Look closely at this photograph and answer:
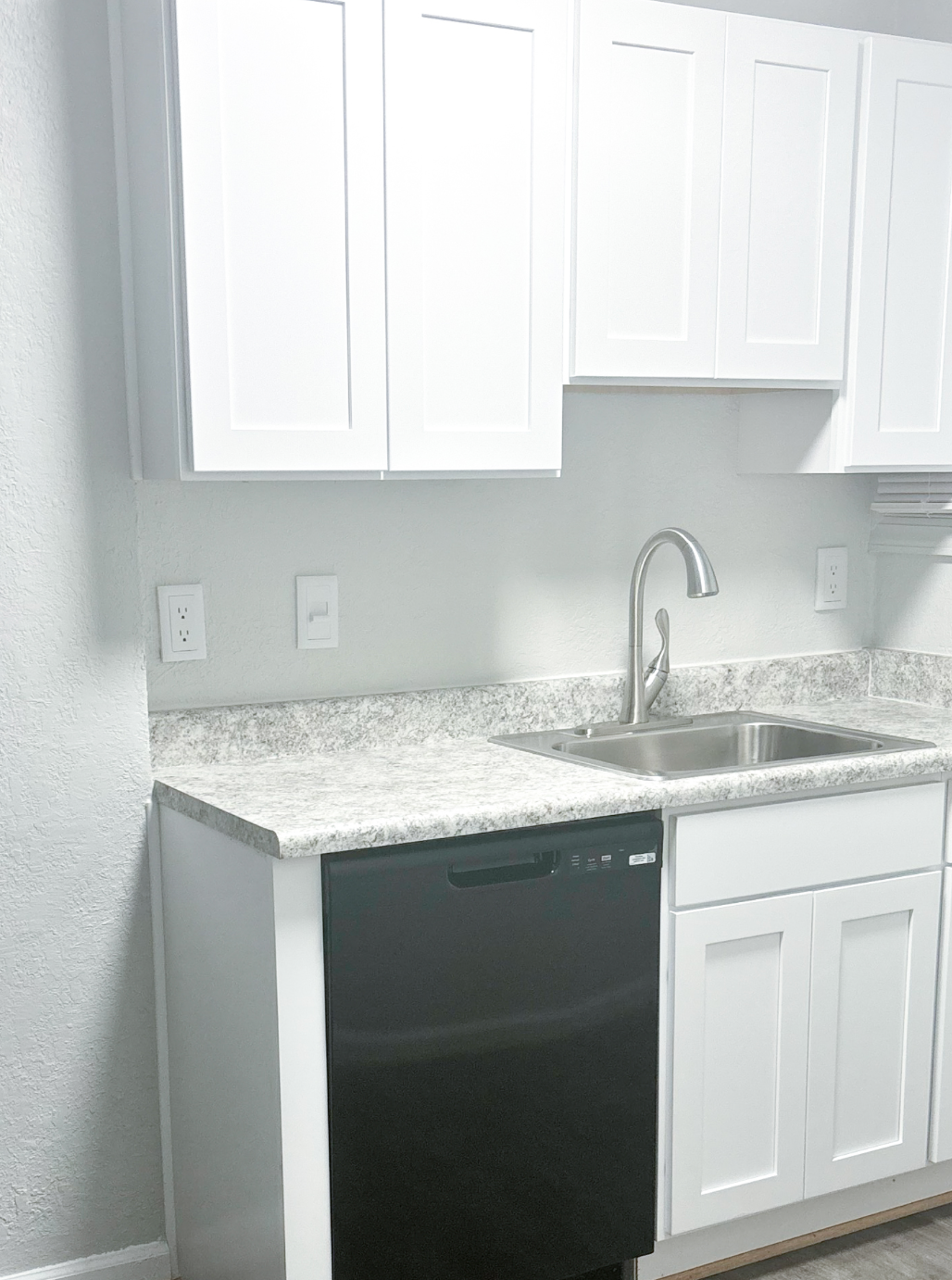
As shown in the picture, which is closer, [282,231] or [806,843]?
[282,231]

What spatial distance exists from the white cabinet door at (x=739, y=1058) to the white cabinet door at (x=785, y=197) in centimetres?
90

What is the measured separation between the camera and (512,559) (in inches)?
95.5

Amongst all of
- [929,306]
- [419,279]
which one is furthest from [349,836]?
[929,306]

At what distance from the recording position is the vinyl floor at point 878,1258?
7.20ft

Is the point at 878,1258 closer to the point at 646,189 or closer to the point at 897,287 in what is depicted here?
the point at 897,287

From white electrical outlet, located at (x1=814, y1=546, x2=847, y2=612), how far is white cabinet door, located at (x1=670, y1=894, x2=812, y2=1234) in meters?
0.86

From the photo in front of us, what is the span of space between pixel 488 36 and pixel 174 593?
96cm

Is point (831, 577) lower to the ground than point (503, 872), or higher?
higher

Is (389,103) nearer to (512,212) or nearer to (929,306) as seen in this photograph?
(512,212)

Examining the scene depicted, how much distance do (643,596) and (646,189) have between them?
73cm

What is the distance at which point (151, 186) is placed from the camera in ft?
6.02

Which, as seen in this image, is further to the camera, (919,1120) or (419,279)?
(919,1120)

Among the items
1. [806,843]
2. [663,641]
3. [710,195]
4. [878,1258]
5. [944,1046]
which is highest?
[710,195]

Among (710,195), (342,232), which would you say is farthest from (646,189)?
(342,232)
